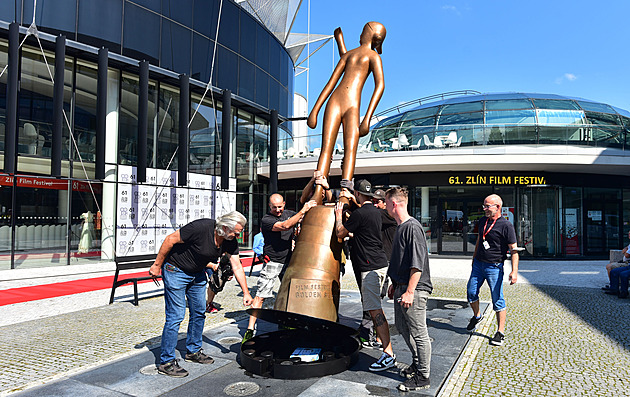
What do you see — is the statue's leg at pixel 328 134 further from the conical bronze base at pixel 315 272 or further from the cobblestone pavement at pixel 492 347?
the cobblestone pavement at pixel 492 347

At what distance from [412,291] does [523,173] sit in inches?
669

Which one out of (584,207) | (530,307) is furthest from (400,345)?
(584,207)

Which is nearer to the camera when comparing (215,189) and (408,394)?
(408,394)

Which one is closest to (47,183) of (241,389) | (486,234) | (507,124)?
(241,389)

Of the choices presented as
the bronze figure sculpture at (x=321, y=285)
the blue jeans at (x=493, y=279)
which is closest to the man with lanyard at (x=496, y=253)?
the blue jeans at (x=493, y=279)

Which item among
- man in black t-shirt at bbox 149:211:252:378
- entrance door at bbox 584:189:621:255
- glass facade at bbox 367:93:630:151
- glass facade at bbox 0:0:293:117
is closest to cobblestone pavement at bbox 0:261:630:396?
man in black t-shirt at bbox 149:211:252:378

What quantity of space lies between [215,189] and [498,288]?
14680 mm

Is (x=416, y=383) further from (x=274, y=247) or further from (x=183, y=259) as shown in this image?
(x=274, y=247)

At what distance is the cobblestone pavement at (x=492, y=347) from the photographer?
4219 millimetres

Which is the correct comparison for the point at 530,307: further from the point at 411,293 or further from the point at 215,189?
the point at 215,189

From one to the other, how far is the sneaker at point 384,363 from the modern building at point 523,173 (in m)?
13.7

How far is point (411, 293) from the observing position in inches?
154

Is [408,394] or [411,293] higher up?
[411,293]

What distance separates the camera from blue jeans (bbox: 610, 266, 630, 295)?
9273 millimetres
